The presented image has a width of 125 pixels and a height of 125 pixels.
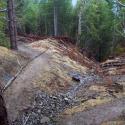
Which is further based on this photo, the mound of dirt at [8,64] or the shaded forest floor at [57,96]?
the mound of dirt at [8,64]

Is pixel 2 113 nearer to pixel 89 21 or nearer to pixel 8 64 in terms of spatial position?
pixel 8 64

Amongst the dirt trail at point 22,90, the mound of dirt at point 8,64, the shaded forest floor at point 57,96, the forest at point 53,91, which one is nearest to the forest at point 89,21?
the forest at point 53,91

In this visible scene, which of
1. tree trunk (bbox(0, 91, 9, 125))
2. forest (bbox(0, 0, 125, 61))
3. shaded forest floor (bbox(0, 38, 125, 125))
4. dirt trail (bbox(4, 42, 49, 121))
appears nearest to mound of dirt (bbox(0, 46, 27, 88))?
shaded forest floor (bbox(0, 38, 125, 125))

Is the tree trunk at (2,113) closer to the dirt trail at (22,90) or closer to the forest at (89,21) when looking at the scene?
the dirt trail at (22,90)

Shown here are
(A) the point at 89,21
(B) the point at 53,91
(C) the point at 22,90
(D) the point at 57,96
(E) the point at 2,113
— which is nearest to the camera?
(E) the point at 2,113

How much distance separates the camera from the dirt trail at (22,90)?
14.8m

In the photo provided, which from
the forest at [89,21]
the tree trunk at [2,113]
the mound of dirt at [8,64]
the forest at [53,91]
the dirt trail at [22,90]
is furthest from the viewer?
the forest at [89,21]

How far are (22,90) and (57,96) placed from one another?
1.78 m

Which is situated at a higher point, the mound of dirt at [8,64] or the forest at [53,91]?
the mound of dirt at [8,64]

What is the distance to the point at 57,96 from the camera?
56.2 ft

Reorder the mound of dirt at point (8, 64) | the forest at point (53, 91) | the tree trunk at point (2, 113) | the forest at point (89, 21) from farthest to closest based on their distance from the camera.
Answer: the forest at point (89, 21) < the mound of dirt at point (8, 64) < the forest at point (53, 91) < the tree trunk at point (2, 113)

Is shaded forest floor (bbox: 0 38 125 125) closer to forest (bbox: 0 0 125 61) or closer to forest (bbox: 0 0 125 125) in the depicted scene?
forest (bbox: 0 0 125 125)

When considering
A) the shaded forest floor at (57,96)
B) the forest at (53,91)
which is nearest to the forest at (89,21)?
the forest at (53,91)

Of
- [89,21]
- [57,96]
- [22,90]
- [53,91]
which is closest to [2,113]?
[22,90]
